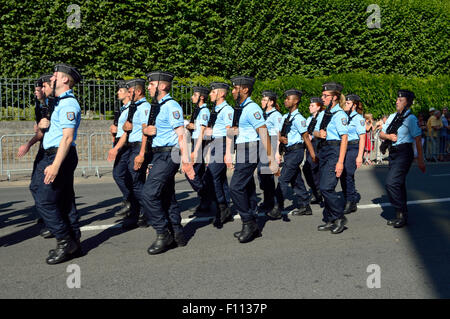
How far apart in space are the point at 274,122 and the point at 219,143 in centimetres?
113

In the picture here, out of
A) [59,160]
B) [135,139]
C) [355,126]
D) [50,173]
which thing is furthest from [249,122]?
[355,126]

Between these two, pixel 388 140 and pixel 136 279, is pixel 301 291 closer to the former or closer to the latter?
pixel 136 279

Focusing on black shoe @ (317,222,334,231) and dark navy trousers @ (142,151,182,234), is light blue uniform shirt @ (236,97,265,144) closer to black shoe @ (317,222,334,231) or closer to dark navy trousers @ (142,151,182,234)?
dark navy trousers @ (142,151,182,234)

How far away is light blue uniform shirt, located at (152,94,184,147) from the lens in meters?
5.46

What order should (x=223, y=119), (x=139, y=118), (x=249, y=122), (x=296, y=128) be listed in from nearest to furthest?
(x=249, y=122), (x=139, y=118), (x=223, y=119), (x=296, y=128)

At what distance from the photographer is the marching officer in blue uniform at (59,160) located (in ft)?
16.1

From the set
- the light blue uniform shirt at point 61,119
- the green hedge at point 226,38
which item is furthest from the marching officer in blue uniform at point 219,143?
the green hedge at point 226,38

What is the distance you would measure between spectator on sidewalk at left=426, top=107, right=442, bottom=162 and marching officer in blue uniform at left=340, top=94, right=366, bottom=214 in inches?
355

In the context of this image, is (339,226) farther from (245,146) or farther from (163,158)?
(163,158)

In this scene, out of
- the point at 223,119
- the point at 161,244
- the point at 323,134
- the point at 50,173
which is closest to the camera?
the point at 50,173

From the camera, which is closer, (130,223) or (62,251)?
(62,251)

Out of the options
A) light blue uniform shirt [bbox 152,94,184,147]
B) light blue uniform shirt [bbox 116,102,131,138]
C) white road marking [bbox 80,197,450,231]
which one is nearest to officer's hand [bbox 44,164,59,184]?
light blue uniform shirt [bbox 152,94,184,147]

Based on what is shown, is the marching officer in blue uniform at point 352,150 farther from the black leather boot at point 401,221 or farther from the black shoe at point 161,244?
the black shoe at point 161,244

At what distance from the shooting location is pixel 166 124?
552 centimetres
